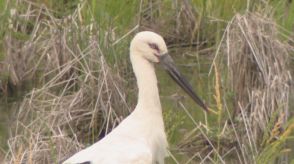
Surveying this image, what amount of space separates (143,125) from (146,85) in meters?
0.26

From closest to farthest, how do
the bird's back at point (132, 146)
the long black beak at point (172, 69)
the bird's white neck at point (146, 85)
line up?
the bird's back at point (132, 146) < the bird's white neck at point (146, 85) < the long black beak at point (172, 69)

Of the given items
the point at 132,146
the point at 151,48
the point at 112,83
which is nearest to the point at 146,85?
the point at 151,48

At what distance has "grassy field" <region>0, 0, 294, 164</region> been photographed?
25.5 feet

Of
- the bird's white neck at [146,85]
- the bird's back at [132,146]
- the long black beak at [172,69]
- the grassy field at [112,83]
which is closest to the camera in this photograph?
the bird's back at [132,146]

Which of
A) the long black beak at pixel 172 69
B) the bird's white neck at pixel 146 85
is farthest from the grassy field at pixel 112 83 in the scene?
the bird's white neck at pixel 146 85

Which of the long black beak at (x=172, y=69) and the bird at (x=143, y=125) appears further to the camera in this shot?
the long black beak at (x=172, y=69)

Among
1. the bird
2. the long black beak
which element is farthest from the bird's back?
the long black beak

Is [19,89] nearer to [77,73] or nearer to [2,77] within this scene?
[2,77]

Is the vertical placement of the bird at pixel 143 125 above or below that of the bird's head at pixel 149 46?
below

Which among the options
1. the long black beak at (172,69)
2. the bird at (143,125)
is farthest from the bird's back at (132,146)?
the long black beak at (172,69)

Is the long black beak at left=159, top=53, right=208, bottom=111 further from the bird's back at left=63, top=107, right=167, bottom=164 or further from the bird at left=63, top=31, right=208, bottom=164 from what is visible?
the bird's back at left=63, top=107, right=167, bottom=164

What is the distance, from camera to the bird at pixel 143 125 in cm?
659

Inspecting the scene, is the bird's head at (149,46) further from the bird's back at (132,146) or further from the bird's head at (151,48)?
the bird's back at (132,146)

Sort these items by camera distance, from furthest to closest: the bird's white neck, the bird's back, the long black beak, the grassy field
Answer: the grassy field
the long black beak
the bird's white neck
the bird's back
